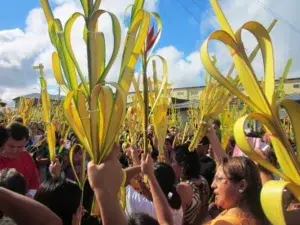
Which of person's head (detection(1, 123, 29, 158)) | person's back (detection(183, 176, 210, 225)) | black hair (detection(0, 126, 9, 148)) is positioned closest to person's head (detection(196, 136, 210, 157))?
person's back (detection(183, 176, 210, 225))

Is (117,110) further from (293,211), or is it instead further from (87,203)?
(87,203)

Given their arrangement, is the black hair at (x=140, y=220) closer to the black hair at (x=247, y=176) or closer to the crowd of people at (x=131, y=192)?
the crowd of people at (x=131, y=192)

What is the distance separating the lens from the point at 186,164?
146 inches

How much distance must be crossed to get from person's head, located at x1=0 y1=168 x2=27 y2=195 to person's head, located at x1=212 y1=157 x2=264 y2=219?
105 centimetres

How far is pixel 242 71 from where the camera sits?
1357mm

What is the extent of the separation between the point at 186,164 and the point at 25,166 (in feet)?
5.02

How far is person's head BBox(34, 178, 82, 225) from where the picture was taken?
76.7 inches

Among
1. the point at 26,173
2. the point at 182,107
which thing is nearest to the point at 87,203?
the point at 26,173

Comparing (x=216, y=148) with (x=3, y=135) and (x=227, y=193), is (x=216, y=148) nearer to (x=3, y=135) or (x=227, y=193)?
(x=227, y=193)

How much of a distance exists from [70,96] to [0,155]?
253cm

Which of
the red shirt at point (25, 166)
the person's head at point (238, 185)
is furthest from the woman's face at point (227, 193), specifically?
the red shirt at point (25, 166)

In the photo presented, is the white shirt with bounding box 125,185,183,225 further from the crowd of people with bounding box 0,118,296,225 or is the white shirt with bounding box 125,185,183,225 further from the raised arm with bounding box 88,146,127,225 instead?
the raised arm with bounding box 88,146,127,225

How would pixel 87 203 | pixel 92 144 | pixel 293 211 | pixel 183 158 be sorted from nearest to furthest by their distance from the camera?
1. pixel 293 211
2. pixel 92 144
3. pixel 87 203
4. pixel 183 158

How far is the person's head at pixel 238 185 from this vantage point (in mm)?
2045
